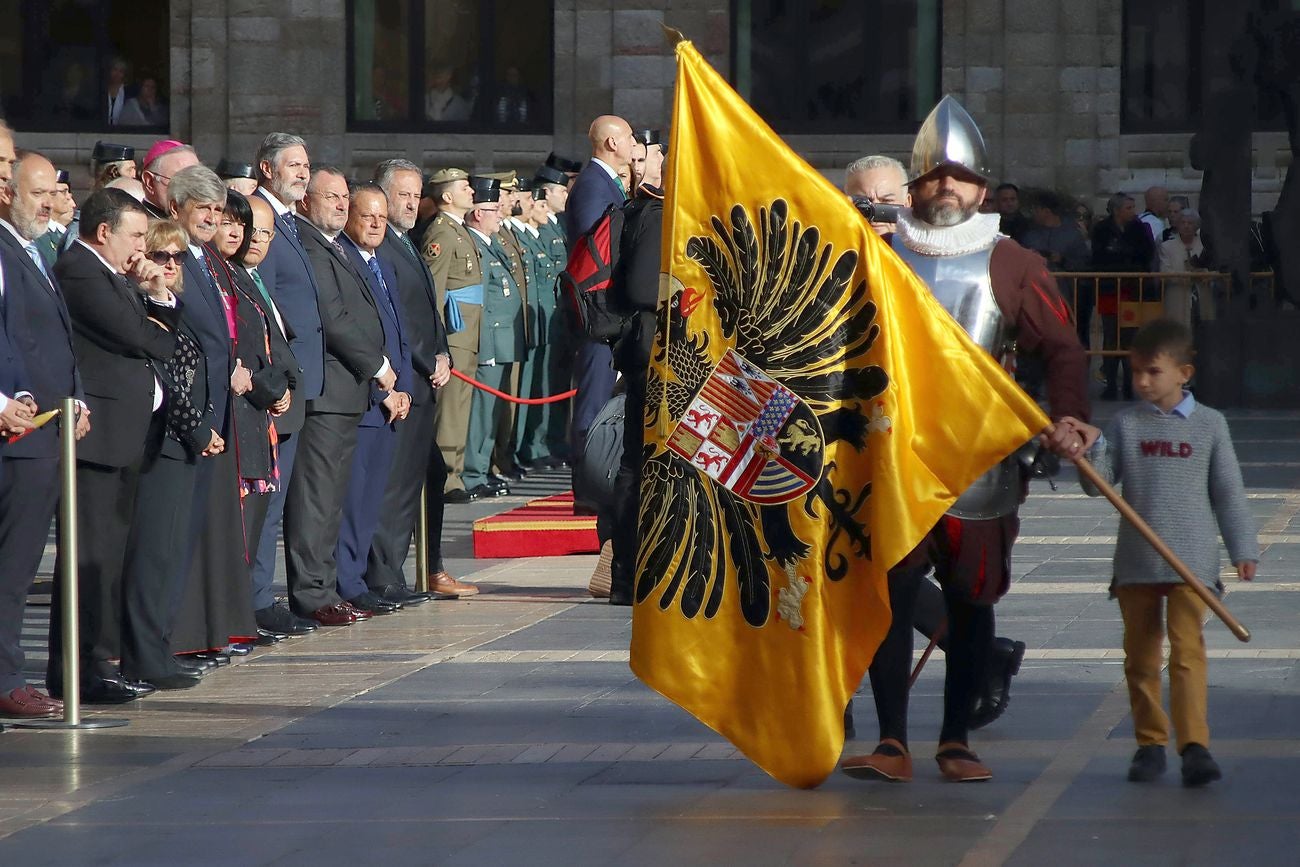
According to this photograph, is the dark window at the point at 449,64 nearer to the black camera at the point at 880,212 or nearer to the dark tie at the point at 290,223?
the dark tie at the point at 290,223

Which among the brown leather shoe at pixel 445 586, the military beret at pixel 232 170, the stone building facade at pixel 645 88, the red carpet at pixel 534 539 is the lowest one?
the brown leather shoe at pixel 445 586

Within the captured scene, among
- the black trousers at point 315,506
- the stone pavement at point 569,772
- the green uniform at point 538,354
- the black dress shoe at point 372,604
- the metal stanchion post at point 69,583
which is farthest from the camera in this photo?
the green uniform at point 538,354

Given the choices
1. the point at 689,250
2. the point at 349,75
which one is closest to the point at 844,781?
the point at 689,250

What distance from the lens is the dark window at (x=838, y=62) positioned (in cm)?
2736

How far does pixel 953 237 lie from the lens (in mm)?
6992

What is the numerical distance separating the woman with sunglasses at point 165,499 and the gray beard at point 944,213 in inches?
120

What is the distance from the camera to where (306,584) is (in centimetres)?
1059

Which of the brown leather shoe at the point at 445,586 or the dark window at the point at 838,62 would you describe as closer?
the brown leather shoe at the point at 445,586

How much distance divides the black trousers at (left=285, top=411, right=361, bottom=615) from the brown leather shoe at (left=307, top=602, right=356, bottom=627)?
2 cm

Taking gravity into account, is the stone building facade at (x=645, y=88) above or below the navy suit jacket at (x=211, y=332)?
above

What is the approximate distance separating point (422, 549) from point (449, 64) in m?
16.9

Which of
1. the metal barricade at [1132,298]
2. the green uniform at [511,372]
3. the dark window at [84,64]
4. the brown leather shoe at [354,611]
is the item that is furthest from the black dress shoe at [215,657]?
the dark window at [84,64]

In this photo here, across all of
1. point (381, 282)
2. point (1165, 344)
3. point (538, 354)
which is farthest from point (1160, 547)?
point (538, 354)

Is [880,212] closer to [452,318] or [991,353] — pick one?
[991,353]
